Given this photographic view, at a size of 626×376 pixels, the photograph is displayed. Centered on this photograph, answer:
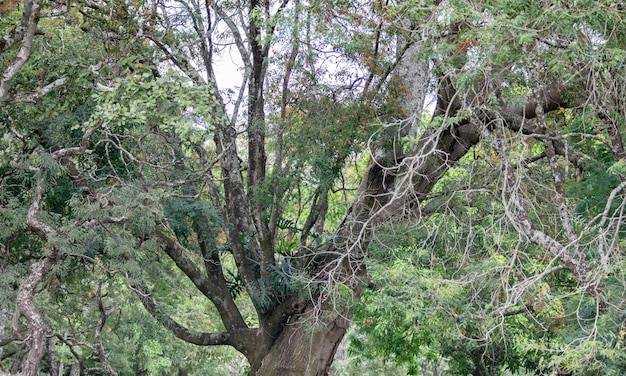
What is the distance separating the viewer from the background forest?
728 centimetres

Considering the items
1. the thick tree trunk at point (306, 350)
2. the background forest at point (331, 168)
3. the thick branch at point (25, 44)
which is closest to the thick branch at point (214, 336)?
the background forest at point (331, 168)

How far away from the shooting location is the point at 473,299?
8.41 meters

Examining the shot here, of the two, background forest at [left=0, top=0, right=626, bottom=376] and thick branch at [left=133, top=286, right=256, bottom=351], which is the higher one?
background forest at [left=0, top=0, right=626, bottom=376]

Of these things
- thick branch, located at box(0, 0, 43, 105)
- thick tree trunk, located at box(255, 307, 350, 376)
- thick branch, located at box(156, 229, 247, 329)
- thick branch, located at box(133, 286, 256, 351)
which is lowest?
thick tree trunk, located at box(255, 307, 350, 376)

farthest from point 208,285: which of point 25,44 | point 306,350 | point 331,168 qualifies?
point 25,44

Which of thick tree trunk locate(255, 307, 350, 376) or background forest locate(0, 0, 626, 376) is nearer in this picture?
background forest locate(0, 0, 626, 376)

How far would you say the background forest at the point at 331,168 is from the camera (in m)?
7.28

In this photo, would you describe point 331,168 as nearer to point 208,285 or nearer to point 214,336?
point 208,285

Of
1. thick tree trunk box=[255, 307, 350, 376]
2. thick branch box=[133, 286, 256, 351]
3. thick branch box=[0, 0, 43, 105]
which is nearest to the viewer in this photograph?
thick branch box=[0, 0, 43, 105]

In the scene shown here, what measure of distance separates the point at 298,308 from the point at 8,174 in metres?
4.27

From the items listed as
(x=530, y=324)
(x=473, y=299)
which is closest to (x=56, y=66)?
(x=473, y=299)

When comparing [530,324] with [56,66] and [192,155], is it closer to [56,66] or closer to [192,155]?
[192,155]

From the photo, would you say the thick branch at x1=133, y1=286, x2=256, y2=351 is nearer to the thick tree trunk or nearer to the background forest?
the background forest

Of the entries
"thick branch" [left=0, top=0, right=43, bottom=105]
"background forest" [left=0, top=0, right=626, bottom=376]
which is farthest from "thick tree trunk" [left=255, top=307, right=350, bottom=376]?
"thick branch" [left=0, top=0, right=43, bottom=105]
